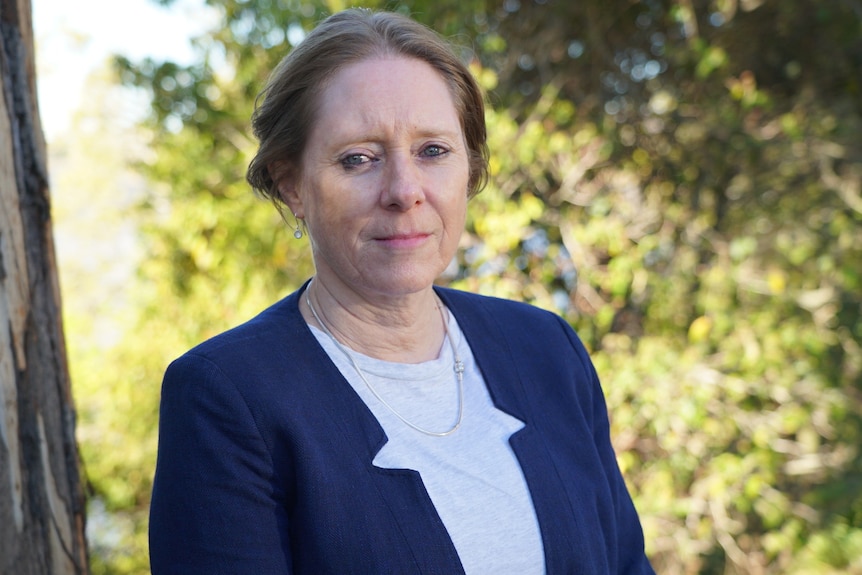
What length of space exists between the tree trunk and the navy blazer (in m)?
0.34

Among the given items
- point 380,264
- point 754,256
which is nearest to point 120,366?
point 754,256

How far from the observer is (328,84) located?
1.53m

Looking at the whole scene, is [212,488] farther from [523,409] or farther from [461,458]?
[523,409]

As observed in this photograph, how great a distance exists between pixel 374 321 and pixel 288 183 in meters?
0.31

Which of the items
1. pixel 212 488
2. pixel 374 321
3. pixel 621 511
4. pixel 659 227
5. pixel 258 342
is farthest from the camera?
pixel 659 227

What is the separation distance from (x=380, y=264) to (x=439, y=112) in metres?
0.30

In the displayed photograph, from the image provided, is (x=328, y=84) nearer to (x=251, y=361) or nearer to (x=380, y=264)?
(x=380, y=264)

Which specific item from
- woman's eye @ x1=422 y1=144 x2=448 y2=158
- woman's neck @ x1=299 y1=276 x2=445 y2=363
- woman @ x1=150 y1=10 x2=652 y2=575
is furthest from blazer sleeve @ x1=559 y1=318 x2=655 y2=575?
woman's eye @ x1=422 y1=144 x2=448 y2=158

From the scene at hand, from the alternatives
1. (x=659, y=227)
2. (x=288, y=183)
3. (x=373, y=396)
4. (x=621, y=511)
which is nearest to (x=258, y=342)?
(x=373, y=396)

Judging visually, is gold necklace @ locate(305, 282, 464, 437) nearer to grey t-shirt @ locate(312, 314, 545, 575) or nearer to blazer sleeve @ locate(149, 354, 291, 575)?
grey t-shirt @ locate(312, 314, 545, 575)

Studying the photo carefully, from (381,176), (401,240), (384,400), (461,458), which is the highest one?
(381,176)

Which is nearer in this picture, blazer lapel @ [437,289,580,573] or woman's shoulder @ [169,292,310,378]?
woman's shoulder @ [169,292,310,378]

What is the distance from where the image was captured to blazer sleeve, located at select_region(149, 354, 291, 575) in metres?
1.30

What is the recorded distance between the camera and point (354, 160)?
4.99 ft
